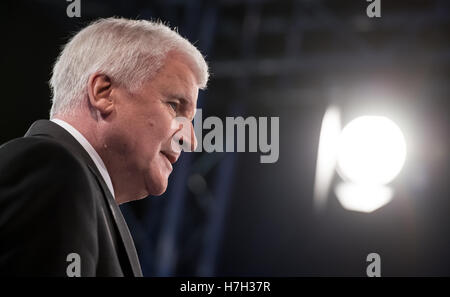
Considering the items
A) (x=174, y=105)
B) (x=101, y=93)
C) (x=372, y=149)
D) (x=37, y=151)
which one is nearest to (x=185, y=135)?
(x=174, y=105)

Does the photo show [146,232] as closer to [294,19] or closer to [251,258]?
[251,258]

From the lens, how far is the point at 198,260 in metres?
4.21

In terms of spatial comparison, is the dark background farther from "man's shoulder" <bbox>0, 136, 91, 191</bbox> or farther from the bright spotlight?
"man's shoulder" <bbox>0, 136, 91, 191</bbox>

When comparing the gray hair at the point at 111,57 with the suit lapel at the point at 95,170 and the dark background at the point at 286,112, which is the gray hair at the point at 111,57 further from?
the dark background at the point at 286,112

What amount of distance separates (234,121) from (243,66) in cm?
42

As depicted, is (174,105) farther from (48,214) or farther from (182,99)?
(48,214)

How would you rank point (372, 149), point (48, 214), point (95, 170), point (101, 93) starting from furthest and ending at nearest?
point (372, 149)
point (101, 93)
point (95, 170)
point (48, 214)

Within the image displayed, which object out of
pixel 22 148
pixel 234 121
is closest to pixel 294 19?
pixel 234 121

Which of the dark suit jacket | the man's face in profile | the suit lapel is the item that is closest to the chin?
the man's face in profile

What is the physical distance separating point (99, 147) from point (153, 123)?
0.38 feet

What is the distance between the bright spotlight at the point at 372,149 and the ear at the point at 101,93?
3.30m

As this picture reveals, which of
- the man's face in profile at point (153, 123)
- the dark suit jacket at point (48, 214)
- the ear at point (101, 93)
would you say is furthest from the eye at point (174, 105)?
the dark suit jacket at point (48, 214)

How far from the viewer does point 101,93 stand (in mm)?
1107

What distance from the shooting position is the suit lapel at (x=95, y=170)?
924 mm
